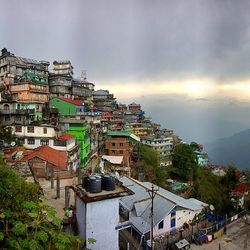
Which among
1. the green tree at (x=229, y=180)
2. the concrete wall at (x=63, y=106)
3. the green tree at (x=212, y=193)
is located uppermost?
the concrete wall at (x=63, y=106)

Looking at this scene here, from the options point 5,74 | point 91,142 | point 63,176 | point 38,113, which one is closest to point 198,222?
point 63,176

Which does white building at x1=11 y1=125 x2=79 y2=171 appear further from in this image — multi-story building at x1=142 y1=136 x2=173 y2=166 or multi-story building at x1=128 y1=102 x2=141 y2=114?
multi-story building at x1=128 y1=102 x2=141 y2=114

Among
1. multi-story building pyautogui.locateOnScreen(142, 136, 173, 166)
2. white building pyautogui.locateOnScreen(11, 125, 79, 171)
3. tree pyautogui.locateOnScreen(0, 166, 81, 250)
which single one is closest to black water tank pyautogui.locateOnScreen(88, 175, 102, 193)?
tree pyautogui.locateOnScreen(0, 166, 81, 250)

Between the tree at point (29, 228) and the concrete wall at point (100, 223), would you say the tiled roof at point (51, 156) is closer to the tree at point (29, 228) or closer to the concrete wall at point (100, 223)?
the concrete wall at point (100, 223)

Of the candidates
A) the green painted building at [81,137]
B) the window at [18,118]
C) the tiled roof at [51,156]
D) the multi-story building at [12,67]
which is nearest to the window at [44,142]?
the tiled roof at [51,156]

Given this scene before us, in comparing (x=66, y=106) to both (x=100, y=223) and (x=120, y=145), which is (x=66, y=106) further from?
(x=100, y=223)

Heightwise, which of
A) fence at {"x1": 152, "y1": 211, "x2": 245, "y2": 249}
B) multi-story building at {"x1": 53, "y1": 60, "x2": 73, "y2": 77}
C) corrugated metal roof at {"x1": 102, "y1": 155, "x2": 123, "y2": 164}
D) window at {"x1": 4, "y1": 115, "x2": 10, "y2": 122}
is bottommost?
fence at {"x1": 152, "y1": 211, "x2": 245, "y2": 249}
